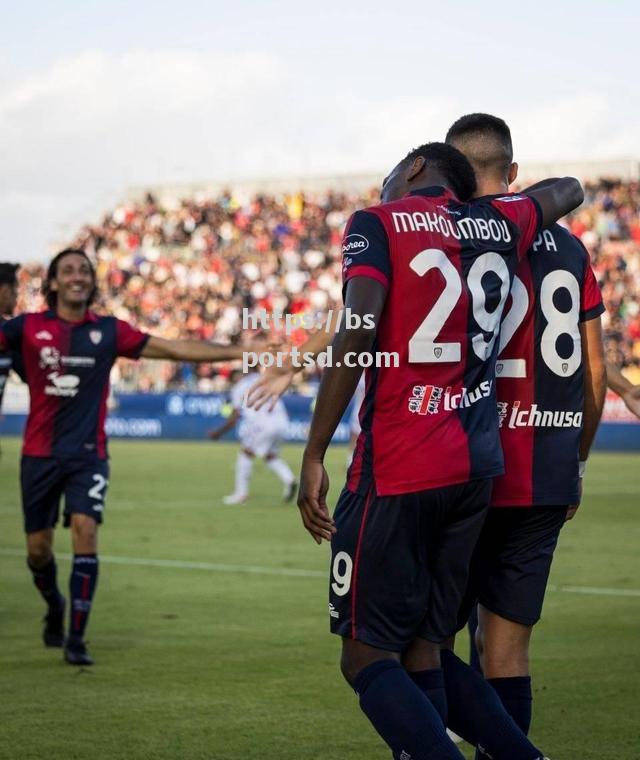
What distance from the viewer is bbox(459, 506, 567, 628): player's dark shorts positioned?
4980mm

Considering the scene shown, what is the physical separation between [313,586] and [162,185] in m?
46.6

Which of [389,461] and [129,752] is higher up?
[389,461]

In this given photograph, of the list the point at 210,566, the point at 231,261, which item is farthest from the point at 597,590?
the point at 231,261

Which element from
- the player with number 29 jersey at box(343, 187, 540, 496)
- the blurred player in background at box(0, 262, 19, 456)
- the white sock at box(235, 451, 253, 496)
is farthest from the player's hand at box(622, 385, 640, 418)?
the white sock at box(235, 451, 253, 496)

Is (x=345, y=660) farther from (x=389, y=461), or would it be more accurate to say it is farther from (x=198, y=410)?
(x=198, y=410)

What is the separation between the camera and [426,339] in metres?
4.36

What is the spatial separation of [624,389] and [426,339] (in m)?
2.53

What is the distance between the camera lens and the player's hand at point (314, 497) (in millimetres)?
4320

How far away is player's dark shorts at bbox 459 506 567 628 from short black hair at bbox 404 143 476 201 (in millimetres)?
1111

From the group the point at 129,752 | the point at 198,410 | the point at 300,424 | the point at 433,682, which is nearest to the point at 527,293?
the point at 433,682

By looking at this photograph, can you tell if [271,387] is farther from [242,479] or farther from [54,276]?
[242,479]

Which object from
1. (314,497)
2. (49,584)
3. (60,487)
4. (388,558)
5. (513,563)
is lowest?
(49,584)

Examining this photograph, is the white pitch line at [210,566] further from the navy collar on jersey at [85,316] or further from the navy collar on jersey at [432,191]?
the navy collar on jersey at [432,191]

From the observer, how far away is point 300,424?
3538 centimetres
